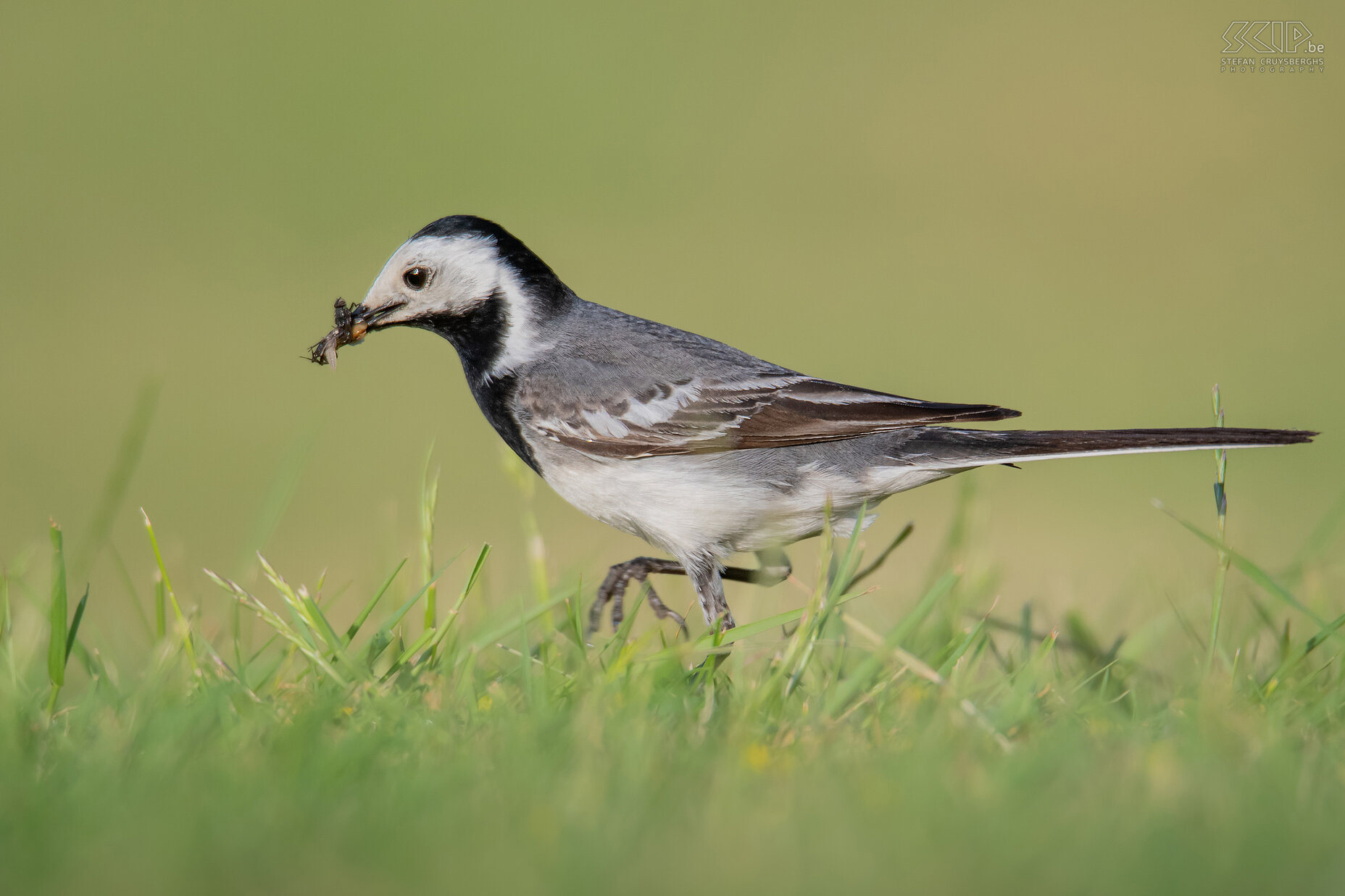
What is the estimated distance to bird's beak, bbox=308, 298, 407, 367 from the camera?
5.62m

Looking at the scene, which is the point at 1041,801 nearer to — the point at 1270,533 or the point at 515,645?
the point at 515,645

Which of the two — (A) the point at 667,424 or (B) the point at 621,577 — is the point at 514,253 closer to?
(A) the point at 667,424

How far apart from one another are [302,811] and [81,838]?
48 cm

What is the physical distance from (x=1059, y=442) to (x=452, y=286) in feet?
9.94

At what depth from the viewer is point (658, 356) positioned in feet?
18.9

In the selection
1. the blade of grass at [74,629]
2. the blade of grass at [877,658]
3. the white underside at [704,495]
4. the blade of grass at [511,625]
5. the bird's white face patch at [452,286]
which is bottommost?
the blade of grass at [74,629]

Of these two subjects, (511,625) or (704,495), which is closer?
(511,625)

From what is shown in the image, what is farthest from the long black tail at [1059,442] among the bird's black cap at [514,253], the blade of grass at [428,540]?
the blade of grass at [428,540]

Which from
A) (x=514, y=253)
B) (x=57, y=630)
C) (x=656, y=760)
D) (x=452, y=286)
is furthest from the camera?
(x=514, y=253)

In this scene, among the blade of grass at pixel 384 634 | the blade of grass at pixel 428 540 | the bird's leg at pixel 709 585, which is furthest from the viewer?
the bird's leg at pixel 709 585

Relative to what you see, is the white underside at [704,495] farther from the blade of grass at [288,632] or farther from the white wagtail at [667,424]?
the blade of grass at [288,632]

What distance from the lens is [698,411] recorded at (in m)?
5.50

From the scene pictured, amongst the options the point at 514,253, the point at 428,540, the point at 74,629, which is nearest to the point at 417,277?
the point at 514,253

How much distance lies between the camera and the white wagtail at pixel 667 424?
5.32 m
